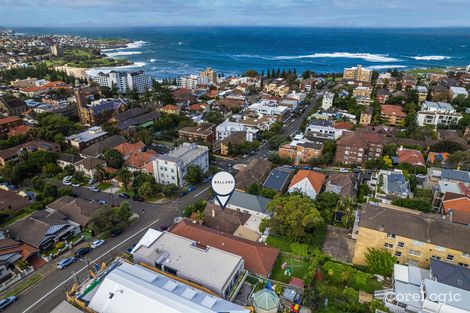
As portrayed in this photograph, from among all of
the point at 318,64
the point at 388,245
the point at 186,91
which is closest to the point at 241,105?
the point at 186,91

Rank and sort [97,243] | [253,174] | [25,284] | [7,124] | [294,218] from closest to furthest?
1. [25,284]
2. [294,218]
3. [97,243]
4. [253,174]
5. [7,124]

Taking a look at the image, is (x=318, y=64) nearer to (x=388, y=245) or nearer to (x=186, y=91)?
(x=186, y=91)

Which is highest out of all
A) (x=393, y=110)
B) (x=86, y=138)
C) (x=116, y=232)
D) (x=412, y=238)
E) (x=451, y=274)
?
(x=393, y=110)

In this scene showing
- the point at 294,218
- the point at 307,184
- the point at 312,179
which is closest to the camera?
the point at 294,218

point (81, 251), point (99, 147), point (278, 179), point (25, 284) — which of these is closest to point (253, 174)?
point (278, 179)

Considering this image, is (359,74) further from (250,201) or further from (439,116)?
(250,201)

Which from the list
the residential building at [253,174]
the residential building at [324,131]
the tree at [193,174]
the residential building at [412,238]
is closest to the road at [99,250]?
the tree at [193,174]
